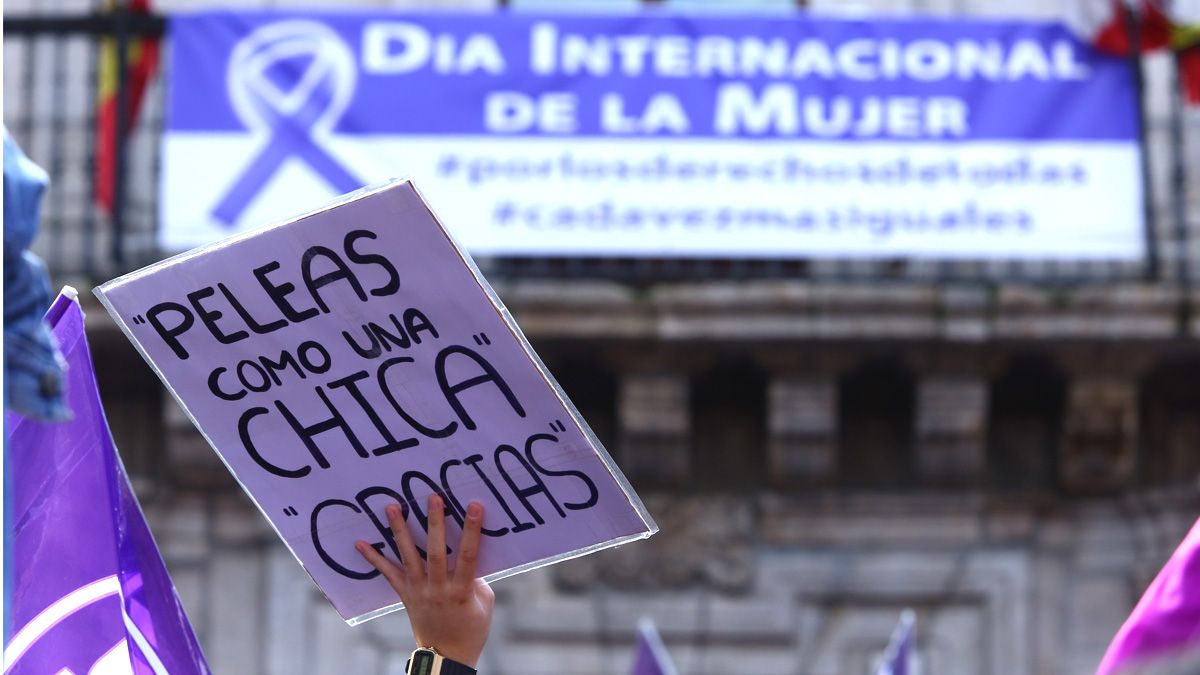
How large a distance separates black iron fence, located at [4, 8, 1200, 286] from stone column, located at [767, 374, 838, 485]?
433 mm

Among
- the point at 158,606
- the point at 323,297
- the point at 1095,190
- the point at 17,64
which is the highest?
the point at 17,64

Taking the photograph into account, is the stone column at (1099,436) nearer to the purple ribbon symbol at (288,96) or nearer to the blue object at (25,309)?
the purple ribbon symbol at (288,96)

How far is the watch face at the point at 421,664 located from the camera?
2977 mm

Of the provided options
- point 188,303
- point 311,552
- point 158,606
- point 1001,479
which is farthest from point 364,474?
point 1001,479

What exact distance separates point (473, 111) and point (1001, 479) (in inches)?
101

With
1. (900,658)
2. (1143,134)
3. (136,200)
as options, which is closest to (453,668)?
(900,658)

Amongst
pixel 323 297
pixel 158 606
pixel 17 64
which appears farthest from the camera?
pixel 17 64

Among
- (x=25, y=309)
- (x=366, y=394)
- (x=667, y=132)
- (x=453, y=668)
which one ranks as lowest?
(x=453, y=668)

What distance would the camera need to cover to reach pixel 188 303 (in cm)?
319

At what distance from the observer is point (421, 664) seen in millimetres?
2982

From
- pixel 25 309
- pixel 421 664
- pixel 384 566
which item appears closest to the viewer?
pixel 25 309

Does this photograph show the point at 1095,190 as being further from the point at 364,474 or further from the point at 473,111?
the point at 364,474

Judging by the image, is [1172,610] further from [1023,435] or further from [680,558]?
[1023,435]

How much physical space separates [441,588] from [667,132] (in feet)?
17.0
